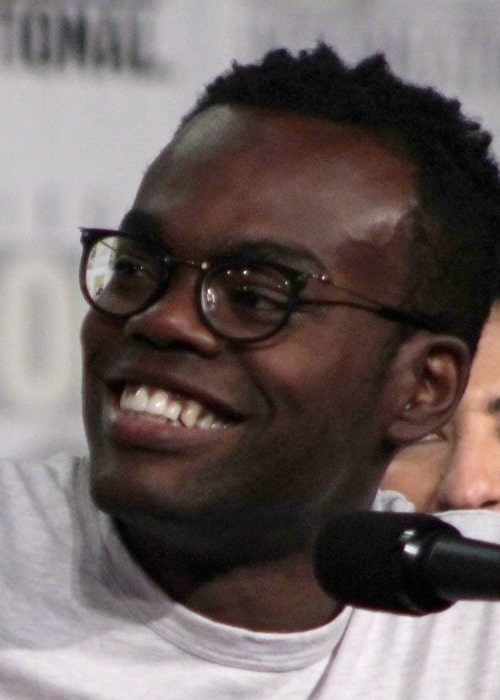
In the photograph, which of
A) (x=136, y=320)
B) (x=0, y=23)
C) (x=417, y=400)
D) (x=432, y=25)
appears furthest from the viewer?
(x=432, y=25)

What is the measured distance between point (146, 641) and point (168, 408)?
0.89ft

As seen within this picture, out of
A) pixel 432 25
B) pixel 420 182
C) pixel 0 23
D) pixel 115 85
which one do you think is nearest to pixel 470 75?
pixel 432 25

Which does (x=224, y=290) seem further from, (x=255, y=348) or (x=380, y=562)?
(x=380, y=562)

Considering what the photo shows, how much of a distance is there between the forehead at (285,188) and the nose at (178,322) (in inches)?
1.9

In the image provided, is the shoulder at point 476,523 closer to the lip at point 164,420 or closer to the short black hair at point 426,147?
the short black hair at point 426,147

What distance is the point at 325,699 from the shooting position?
164 centimetres

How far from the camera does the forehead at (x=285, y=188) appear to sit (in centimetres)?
159

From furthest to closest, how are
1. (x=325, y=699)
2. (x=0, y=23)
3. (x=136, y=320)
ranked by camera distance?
(x=0, y=23) → (x=325, y=699) → (x=136, y=320)

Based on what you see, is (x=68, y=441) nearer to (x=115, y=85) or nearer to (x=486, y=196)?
(x=115, y=85)

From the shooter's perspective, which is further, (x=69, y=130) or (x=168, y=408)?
(x=69, y=130)

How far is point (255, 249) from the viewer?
5.12 feet

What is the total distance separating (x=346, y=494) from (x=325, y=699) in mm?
229

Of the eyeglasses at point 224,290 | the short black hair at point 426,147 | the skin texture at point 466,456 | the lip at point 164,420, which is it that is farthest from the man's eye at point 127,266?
the skin texture at point 466,456

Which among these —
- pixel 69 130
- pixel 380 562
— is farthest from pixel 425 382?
pixel 69 130
